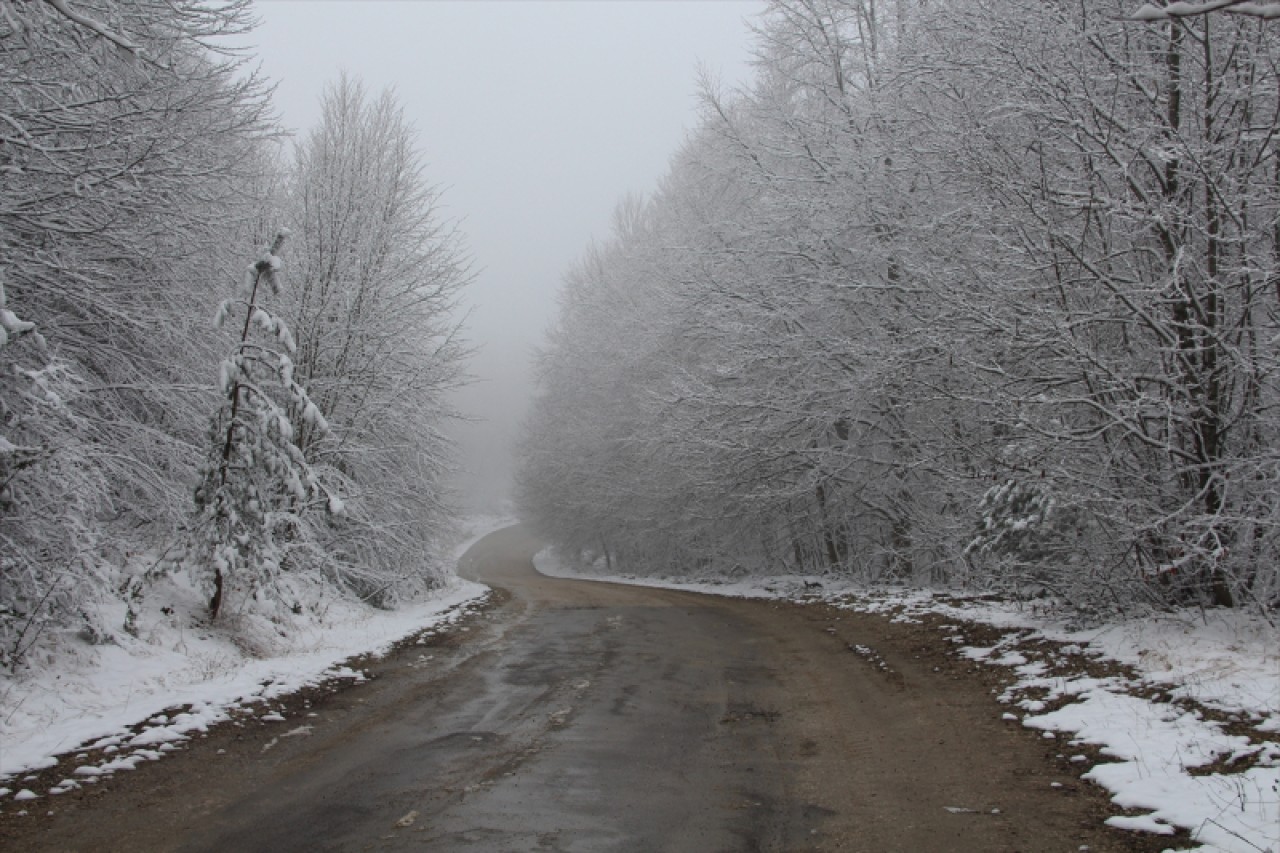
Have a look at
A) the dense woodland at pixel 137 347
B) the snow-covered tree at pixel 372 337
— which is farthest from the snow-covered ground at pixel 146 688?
the snow-covered tree at pixel 372 337

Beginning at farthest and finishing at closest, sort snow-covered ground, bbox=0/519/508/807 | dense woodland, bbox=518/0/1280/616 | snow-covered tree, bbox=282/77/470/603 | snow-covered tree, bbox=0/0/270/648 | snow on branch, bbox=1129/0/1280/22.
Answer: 1. snow-covered tree, bbox=282/77/470/603
2. dense woodland, bbox=518/0/1280/616
3. snow-covered tree, bbox=0/0/270/648
4. snow-covered ground, bbox=0/519/508/807
5. snow on branch, bbox=1129/0/1280/22

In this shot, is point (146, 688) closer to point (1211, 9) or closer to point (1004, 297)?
point (1211, 9)

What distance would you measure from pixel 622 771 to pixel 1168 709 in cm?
396

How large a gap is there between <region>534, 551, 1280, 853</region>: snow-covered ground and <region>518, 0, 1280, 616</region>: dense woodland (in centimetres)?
55

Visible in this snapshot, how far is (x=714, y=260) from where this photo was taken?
→ 17.1 meters

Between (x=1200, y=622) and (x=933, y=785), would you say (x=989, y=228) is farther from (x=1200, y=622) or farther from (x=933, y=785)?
(x=933, y=785)

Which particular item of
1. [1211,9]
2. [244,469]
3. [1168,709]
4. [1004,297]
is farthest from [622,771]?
[1004,297]

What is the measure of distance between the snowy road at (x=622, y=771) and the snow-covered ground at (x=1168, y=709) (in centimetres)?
31

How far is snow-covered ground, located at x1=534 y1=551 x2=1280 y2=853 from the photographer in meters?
4.29

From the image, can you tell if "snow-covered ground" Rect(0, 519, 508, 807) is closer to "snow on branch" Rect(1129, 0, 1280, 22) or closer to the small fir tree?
the small fir tree

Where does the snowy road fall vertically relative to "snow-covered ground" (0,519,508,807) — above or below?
below

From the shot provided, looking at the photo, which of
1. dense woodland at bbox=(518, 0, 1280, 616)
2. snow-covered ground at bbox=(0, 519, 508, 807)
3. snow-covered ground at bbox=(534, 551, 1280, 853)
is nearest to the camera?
snow-covered ground at bbox=(534, 551, 1280, 853)

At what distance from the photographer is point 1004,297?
29.3ft

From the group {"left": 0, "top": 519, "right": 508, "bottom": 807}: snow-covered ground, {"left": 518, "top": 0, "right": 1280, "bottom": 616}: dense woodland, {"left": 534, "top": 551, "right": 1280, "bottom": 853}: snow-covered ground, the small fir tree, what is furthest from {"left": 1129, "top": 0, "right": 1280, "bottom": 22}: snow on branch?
the small fir tree
